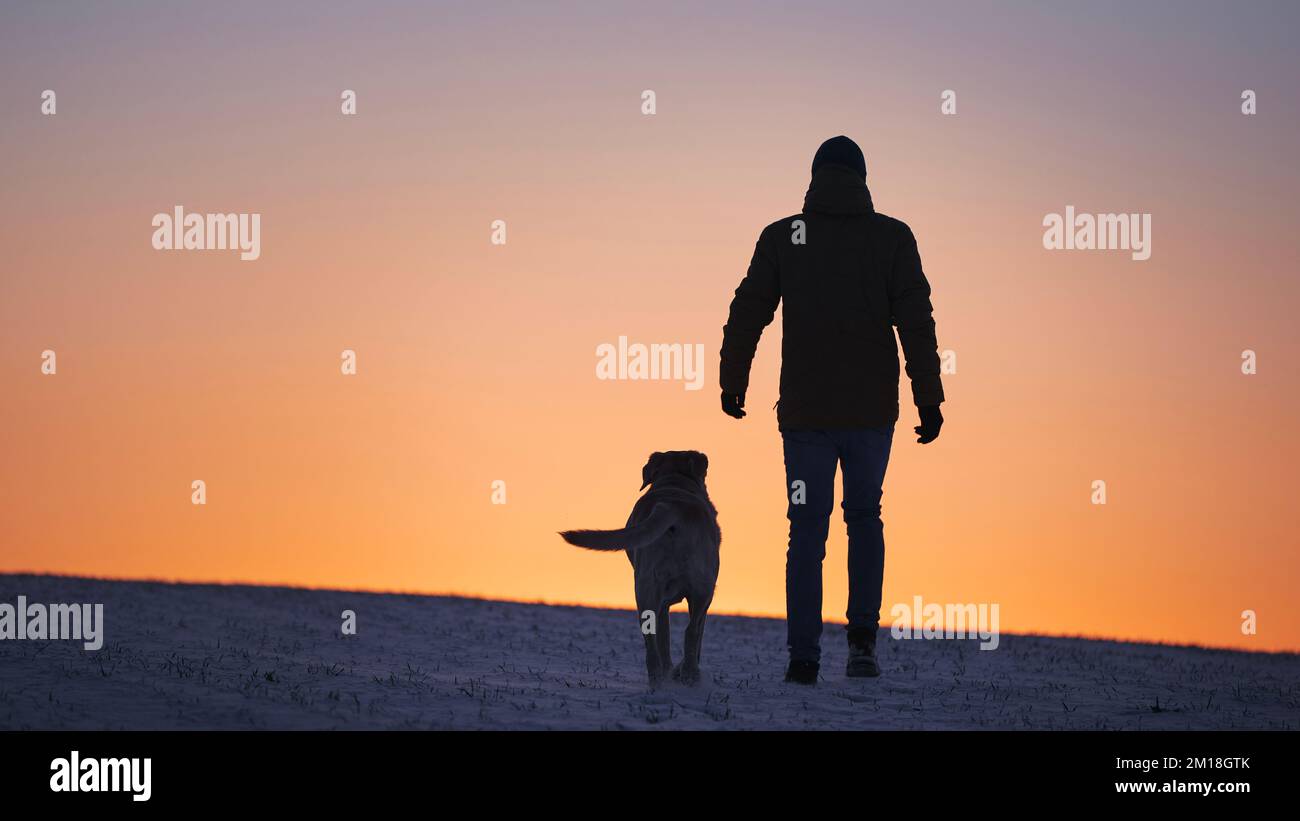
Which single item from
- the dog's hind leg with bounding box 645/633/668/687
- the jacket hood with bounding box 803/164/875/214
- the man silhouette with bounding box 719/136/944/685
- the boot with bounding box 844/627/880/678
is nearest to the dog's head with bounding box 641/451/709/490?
the man silhouette with bounding box 719/136/944/685

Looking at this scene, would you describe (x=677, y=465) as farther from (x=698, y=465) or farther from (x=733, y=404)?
(x=733, y=404)

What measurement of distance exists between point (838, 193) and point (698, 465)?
2.38m

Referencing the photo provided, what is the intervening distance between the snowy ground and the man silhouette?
98 centimetres

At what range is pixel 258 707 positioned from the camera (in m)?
7.68

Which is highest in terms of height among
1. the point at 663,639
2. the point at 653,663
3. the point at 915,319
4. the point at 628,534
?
the point at 915,319

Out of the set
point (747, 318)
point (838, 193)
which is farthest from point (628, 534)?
point (838, 193)

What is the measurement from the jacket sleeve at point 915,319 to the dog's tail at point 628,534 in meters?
2.06

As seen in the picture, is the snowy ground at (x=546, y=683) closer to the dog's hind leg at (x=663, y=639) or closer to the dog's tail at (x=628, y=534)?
the dog's hind leg at (x=663, y=639)

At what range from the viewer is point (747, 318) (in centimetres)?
970

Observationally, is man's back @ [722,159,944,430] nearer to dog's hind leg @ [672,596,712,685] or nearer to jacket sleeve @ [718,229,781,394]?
jacket sleeve @ [718,229,781,394]

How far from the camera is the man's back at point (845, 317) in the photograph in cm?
948
